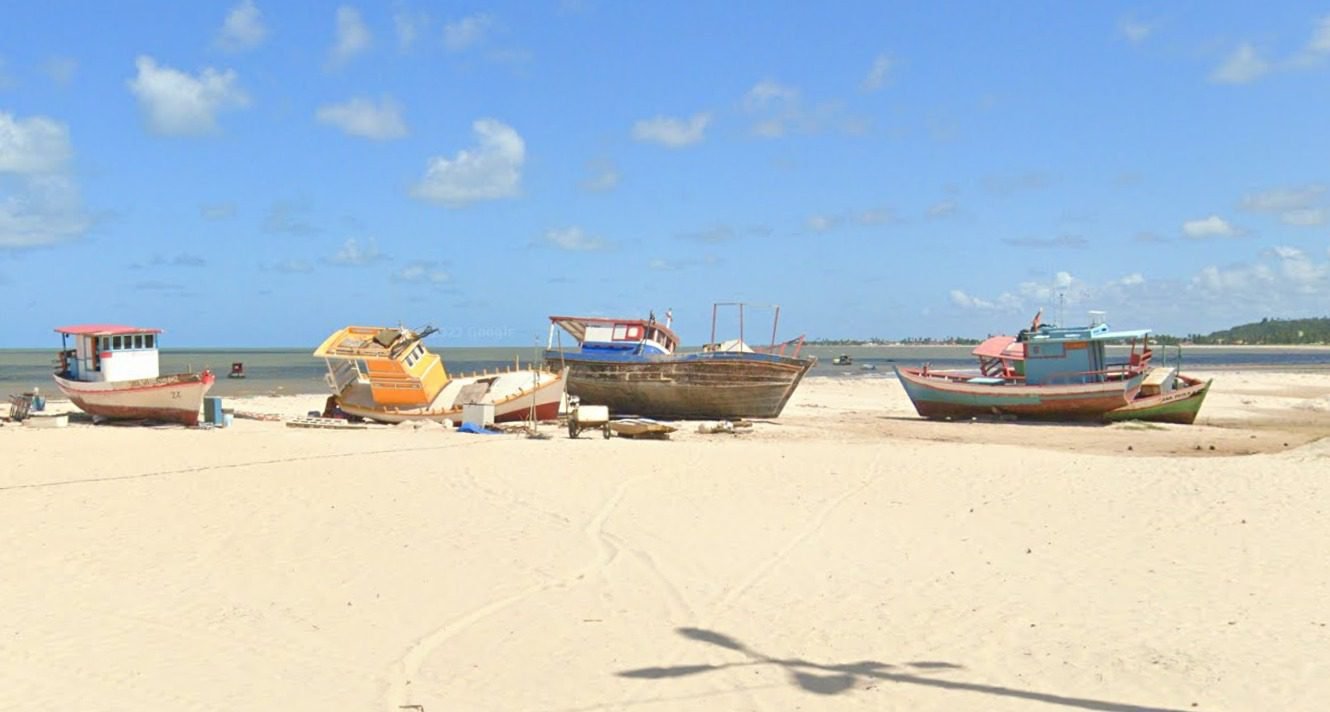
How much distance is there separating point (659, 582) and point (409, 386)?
652 inches

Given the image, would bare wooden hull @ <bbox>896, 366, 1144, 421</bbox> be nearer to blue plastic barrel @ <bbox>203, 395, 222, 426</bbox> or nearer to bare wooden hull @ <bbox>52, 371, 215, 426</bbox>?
blue plastic barrel @ <bbox>203, 395, 222, 426</bbox>

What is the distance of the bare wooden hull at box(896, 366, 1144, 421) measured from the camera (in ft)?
85.0

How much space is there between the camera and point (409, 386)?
79.4 ft

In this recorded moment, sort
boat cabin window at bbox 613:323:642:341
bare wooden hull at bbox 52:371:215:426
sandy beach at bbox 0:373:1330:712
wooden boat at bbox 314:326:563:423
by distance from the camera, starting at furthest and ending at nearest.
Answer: boat cabin window at bbox 613:323:642:341 < wooden boat at bbox 314:326:563:423 < bare wooden hull at bbox 52:371:215:426 < sandy beach at bbox 0:373:1330:712

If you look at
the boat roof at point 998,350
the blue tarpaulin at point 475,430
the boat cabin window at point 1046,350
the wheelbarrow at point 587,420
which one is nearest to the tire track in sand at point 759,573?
the wheelbarrow at point 587,420

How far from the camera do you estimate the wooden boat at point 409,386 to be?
78.4 feet

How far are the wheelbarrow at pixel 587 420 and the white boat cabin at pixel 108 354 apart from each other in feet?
38.4

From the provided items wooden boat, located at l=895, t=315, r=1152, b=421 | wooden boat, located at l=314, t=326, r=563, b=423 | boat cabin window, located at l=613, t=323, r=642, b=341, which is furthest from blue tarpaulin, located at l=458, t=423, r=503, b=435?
wooden boat, located at l=895, t=315, r=1152, b=421

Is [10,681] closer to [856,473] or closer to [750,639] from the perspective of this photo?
[750,639]

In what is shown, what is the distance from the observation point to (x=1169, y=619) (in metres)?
7.41

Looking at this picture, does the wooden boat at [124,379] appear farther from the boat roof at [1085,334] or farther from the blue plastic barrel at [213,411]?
the boat roof at [1085,334]

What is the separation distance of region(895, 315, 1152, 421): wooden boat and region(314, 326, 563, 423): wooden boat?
434 inches

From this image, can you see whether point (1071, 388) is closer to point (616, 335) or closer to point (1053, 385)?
point (1053, 385)

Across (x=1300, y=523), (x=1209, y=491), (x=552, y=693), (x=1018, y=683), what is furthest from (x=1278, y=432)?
(x=552, y=693)
